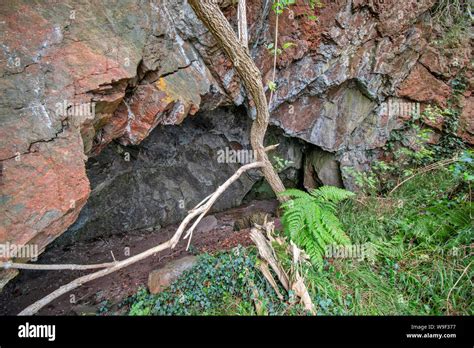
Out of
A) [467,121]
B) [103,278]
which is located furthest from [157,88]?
[467,121]

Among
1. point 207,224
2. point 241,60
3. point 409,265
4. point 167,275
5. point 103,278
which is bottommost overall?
point 103,278

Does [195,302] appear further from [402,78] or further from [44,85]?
[402,78]

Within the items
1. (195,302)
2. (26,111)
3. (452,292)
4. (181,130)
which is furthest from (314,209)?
(181,130)

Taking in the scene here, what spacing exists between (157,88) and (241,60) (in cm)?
128

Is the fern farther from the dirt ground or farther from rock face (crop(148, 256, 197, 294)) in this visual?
rock face (crop(148, 256, 197, 294))

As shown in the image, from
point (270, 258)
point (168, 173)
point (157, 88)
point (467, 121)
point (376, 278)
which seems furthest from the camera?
point (168, 173)

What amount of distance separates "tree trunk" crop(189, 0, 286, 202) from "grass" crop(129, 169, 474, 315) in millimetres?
1801

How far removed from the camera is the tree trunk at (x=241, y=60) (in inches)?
121

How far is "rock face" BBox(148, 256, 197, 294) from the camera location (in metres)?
→ 3.16

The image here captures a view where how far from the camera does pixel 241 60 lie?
11.5 feet

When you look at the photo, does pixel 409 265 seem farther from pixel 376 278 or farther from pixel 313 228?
pixel 313 228

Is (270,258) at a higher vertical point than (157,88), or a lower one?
lower

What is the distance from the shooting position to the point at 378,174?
5.62 meters
